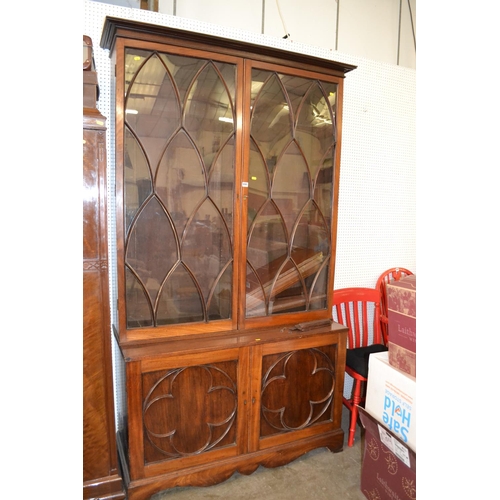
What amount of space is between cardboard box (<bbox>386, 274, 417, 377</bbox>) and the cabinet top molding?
1.22 meters

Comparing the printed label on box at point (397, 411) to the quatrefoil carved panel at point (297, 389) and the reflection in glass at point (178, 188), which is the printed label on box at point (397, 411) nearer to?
the quatrefoil carved panel at point (297, 389)

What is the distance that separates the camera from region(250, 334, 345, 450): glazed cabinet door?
76.5 inches

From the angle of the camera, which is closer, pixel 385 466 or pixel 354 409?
pixel 385 466

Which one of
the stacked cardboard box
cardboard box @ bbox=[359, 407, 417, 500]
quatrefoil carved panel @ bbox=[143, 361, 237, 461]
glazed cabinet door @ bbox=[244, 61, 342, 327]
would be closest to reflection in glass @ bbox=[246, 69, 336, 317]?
glazed cabinet door @ bbox=[244, 61, 342, 327]

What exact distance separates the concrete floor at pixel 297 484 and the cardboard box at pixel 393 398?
55 centimetres

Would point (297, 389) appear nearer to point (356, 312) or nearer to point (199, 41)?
point (356, 312)

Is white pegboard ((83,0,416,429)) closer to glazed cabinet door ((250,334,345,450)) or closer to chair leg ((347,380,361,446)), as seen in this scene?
chair leg ((347,380,361,446))

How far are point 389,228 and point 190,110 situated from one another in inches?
70.7

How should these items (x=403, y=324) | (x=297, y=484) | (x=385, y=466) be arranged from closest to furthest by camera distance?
(x=403, y=324)
(x=385, y=466)
(x=297, y=484)

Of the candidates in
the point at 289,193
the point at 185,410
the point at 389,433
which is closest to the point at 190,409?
the point at 185,410

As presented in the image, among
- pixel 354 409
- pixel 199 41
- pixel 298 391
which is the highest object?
pixel 199 41

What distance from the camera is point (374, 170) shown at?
2715mm

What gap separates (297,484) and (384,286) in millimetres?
1478
